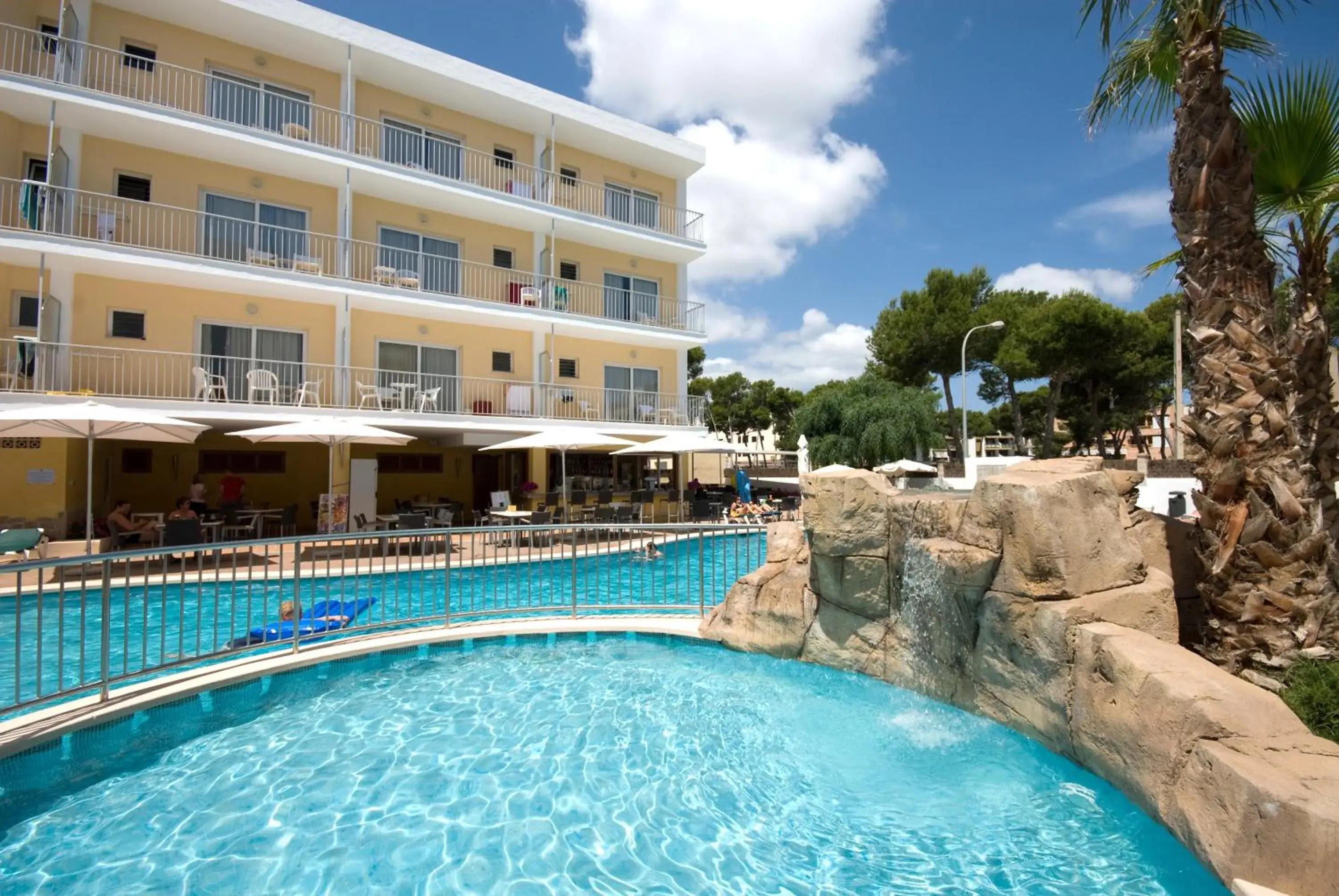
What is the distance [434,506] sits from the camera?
17.6 meters

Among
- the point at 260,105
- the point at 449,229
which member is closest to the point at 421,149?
the point at 449,229

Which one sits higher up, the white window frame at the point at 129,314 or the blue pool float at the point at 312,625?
the white window frame at the point at 129,314

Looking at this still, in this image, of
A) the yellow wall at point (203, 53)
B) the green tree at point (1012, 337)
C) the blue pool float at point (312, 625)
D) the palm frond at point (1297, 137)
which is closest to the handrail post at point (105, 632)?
the blue pool float at point (312, 625)

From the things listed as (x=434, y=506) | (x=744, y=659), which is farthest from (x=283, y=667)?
(x=434, y=506)

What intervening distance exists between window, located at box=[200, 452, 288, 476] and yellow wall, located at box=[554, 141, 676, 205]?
1276cm

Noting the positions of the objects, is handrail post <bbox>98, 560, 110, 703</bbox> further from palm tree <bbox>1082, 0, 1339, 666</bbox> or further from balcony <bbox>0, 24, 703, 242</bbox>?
balcony <bbox>0, 24, 703, 242</bbox>

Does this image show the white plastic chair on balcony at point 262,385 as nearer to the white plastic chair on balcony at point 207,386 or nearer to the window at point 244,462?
the white plastic chair on balcony at point 207,386

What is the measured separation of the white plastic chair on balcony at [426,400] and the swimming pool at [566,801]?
39.4 feet

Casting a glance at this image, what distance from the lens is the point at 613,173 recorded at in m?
24.0

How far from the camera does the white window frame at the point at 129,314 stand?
618 inches

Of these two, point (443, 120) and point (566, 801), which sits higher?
point (443, 120)

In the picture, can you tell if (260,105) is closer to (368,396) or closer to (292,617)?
(368,396)

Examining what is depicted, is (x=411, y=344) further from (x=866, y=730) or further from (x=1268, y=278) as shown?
(x=1268, y=278)

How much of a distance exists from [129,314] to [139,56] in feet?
20.1
